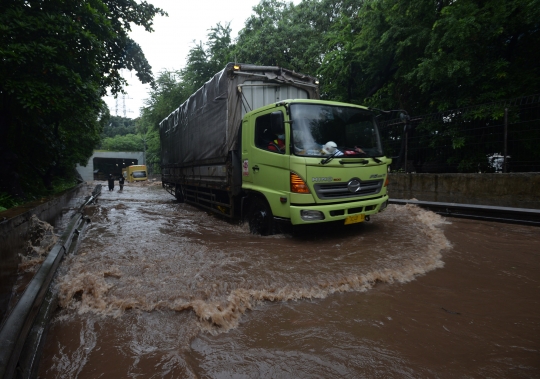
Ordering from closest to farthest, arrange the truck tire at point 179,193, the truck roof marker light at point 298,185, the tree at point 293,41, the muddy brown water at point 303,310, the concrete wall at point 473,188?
the muddy brown water at point 303,310, the truck roof marker light at point 298,185, the concrete wall at point 473,188, the truck tire at point 179,193, the tree at point 293,41

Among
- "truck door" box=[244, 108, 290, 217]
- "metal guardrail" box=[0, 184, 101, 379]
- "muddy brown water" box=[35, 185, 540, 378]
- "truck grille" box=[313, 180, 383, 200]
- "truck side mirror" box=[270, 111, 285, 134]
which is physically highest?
"truck side mirror" box=[270, 111, 285, 134]

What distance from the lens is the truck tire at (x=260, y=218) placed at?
5133 millimetres

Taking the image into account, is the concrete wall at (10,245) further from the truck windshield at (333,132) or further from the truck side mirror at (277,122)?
the truck windshield at (333,132)

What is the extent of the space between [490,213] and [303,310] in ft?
17.2

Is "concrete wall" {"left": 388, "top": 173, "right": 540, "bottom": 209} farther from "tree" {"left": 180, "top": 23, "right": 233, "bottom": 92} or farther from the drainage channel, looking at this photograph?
"tree" {"left": 180, "top": 23, "right": 233, "bottom": 92}

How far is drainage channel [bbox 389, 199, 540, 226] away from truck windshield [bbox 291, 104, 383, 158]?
2705mm

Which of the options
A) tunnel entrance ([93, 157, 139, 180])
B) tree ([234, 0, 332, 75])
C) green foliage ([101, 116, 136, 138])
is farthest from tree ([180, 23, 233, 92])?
green foliage ([101, 116, 136, 138])

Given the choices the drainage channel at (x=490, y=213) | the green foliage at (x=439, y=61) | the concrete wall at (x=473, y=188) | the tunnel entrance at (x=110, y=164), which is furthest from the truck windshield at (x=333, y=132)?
the tunnel entrance at (x=110, y=164)

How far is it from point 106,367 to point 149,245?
316 centimetres

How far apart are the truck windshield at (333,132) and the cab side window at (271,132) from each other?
0.69ft

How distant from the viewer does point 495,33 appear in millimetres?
8461

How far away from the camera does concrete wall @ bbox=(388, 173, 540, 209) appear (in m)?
6.42

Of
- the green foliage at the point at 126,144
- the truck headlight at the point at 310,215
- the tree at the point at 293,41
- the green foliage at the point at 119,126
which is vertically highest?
the green foliage at the point at 119,126

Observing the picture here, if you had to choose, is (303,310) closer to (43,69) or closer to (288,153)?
(288,153)
